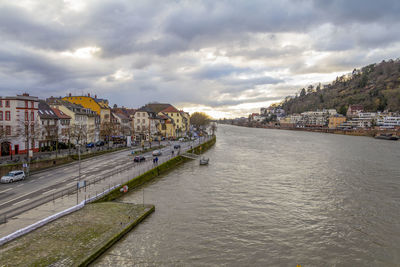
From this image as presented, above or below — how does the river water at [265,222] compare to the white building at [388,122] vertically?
below

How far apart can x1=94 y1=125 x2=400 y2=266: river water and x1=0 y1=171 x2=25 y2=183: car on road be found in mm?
11636

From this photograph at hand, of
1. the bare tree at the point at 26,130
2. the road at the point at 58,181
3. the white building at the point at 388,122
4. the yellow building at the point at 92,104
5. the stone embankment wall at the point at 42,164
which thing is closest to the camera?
the road at the point at 58,181

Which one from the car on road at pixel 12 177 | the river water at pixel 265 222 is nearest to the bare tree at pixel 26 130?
the car on road at pixel 12 177

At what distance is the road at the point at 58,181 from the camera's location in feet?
69.1

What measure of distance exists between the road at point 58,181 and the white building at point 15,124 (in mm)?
8452

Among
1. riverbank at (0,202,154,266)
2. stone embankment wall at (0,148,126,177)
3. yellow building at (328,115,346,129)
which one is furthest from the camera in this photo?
yellow building at (328,115,346,129)

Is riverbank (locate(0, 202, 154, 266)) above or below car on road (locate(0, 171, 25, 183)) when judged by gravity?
below

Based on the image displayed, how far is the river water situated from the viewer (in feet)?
55.5

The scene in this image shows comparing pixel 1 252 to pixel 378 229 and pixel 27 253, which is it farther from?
pixel 378 229

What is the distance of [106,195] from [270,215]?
14525 millimetres

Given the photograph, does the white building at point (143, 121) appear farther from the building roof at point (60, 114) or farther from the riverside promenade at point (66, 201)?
the riverside promenade at point (66, 201)

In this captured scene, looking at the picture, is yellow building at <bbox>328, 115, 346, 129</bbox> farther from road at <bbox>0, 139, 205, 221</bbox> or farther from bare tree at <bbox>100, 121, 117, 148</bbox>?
road at <bbox>0, 139, 205, 221</bbox>

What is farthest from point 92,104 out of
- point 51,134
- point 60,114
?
point 51,134

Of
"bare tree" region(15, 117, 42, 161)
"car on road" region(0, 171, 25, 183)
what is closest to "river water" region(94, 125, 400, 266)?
"car on road" region(0, 171, 25, 183)
